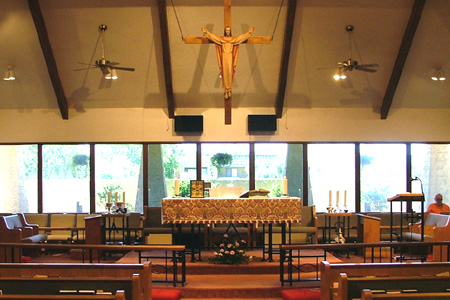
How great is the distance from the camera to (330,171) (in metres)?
10.4

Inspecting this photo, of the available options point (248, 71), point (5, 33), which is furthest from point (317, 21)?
point (5, 33)

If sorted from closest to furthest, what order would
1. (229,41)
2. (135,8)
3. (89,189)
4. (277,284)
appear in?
(277,284) < (229,41) < (135,8) < (89,189)

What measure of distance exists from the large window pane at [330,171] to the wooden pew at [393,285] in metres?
6.43

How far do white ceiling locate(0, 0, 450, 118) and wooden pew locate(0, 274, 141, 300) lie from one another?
5866 millimetres

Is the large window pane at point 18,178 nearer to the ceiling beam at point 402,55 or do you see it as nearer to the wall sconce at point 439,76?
the ceiling beam at point 402,55

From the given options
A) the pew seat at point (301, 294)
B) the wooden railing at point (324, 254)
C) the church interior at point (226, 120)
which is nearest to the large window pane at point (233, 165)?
the church interior at point (226, 120)

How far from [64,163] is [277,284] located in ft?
19.1

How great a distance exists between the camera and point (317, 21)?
28.7 ft

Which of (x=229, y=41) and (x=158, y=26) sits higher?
(x=158, y=26)

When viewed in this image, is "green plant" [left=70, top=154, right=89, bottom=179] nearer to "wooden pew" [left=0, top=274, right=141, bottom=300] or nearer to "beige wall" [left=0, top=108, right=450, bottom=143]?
"beige wall" [left=0, top=108, right=450, bottom=143]

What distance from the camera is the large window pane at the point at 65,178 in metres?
10.3

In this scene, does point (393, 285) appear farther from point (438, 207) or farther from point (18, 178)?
point (18, 178)

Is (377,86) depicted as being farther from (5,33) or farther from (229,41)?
(5,33)

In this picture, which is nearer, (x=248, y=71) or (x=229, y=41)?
→ (x=229, y=41)
